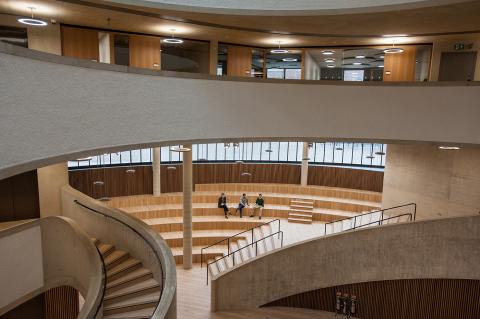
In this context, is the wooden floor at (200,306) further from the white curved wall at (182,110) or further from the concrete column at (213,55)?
the concrete column at (213,55)

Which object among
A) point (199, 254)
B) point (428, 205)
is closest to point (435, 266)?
point (428, 205)

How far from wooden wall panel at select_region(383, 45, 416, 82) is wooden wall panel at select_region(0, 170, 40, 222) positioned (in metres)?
11.0

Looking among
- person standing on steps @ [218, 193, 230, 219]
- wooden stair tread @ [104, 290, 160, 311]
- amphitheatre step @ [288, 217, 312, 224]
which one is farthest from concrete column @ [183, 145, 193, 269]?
wooden stair tread @ [104, 290, 160, 311]

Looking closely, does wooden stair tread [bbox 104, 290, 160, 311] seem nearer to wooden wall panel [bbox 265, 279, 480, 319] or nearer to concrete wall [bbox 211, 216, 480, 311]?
concrete wall [bbox 211, 216, 480, 311]

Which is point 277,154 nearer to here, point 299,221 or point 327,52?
point 299,221

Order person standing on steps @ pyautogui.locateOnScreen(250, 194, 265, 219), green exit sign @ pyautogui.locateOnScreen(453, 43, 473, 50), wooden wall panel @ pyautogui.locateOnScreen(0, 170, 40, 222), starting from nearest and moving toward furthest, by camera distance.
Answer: wooden wall panel @ pyautogui.locateOnScreen(0, 170, 40, 222)
green exit sign @ pyautogui.locateOnScreen(453, 43, 473, 50)
person standing on steps @ pyautogui.locateOnScreen(250, 194, 265, 219)

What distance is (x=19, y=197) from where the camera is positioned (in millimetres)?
10367

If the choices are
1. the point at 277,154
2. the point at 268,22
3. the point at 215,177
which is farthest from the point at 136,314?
the point at 277,154

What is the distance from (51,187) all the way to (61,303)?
12.7ft

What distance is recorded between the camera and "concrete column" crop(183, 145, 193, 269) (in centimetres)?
1329

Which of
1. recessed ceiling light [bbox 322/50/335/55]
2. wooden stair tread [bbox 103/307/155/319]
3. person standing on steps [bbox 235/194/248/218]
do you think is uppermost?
recessed ceiling light [bbox 322/50/335/55]

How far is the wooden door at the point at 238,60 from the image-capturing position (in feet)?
43.0

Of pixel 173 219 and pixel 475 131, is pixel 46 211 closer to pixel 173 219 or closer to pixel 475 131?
pixel 173 219

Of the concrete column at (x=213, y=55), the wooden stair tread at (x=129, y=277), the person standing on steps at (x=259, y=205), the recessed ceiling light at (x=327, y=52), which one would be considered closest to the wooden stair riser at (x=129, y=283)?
the wooden stair tread at (x=129, y=277)
